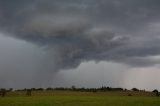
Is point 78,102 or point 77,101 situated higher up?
point 77,101

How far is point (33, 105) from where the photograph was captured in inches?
2943

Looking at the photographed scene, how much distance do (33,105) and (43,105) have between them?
2.45m

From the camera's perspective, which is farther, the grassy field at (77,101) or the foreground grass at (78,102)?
the grassy field at (77,101)

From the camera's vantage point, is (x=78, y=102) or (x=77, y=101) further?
(x=77, y=101)

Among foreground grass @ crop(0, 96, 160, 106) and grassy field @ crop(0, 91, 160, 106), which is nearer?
foreground grass @ crop(0, 96, 160, 106)

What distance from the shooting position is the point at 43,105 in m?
74.6
